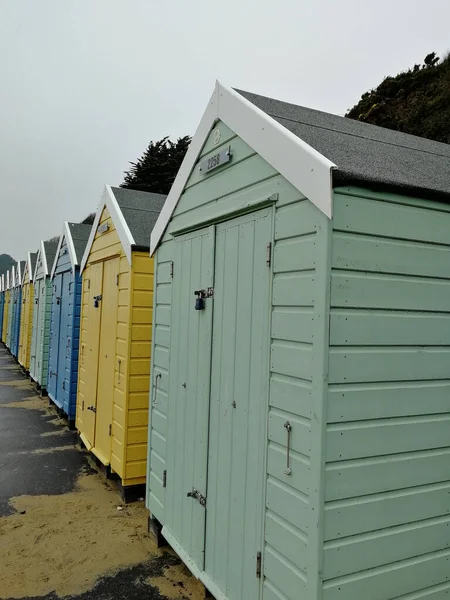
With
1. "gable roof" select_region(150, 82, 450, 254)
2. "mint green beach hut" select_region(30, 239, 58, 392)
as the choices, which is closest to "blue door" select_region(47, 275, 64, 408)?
"mint green beach hut" select_region(30, 239, 58, 392)

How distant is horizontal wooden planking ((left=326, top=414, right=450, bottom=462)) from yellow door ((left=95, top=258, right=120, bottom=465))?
148 inches

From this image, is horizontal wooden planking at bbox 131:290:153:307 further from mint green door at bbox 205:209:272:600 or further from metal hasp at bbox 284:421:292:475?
metal hasp at bbox 284:421:292:475

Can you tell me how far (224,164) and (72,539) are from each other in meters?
3.44

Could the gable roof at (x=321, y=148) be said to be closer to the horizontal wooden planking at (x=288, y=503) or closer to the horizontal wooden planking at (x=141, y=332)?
the horizontal wooden planking at (x=288, y=503)

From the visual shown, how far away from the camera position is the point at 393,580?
230 centimetres

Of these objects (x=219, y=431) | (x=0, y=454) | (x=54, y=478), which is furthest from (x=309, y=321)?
(x=0, y=454)

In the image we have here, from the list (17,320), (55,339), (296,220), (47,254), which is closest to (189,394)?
(296,220)

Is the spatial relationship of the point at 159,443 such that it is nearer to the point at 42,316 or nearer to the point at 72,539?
the point at 72,539

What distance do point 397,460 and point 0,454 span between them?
6.11 metres

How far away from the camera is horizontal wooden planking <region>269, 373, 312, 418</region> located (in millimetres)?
2232

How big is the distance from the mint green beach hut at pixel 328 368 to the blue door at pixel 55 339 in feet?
22.2

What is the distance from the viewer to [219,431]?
3.11m

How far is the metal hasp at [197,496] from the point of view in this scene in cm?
325

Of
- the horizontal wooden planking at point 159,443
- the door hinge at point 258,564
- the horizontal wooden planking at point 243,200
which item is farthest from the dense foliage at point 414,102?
the door hinge at point 258,564
